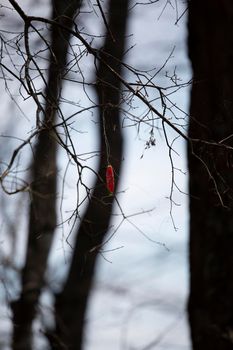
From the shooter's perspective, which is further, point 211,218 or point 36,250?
point 36,250

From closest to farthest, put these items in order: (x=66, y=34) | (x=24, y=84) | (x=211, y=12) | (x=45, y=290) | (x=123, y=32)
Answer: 1. (x=24, y=84)
2. (x=66, y=34)
3. (x=211, y=12)
4. (x=123, y=32)
5. (x=45, y=290)

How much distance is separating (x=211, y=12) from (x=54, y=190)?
2.91 m

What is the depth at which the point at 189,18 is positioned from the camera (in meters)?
6.17

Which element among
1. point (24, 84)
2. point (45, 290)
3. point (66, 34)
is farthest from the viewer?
point (45, 290)

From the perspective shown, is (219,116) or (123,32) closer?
(219,116)

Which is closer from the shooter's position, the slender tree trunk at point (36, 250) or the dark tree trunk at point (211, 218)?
the dark tree trunk at point (211, 218)

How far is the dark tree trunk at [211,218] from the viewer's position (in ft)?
18.1

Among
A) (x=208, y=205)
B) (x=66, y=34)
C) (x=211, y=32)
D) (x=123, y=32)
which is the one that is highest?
(x=123, y=32)

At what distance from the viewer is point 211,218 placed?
18.5 ft

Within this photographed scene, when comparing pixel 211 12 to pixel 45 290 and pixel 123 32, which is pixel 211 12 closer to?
pixel 123 32

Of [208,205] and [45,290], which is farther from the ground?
[208,205]

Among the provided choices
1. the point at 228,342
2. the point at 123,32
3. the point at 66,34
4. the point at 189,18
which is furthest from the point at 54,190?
the point at 66,34

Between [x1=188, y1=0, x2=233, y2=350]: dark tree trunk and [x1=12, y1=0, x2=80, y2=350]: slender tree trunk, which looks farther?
[x1=12, y1=0, x2=80, y2=350]: slender tree trunk

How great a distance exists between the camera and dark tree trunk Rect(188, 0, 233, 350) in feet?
18.1
